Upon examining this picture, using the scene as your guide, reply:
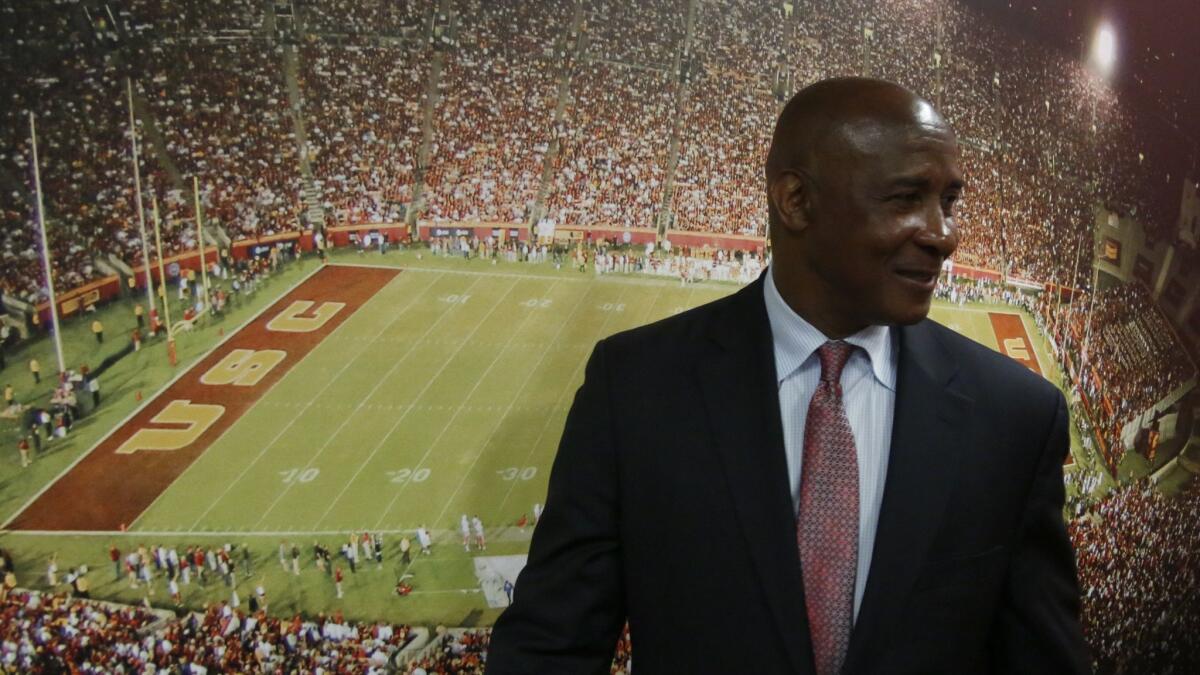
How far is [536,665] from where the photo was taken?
5.04ft

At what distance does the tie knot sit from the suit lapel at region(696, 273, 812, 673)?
3.1 inches

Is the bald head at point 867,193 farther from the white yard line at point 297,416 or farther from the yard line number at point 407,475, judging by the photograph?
the white yard line at point 297,416

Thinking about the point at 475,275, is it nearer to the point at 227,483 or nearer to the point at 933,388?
the point at 227,483

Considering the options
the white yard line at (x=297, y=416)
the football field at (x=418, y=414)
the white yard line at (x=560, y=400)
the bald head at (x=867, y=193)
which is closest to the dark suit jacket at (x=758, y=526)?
the bald head at (x=867, y=193)

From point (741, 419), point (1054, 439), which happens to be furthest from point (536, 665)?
point (1054, 439)

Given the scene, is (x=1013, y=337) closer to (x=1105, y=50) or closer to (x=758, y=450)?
(x=1105, y=50)

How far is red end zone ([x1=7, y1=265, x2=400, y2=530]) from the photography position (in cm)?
320

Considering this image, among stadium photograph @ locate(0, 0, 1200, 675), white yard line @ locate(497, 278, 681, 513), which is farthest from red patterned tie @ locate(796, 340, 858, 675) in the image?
white yard line @ locate(497, 278, 681, 513)

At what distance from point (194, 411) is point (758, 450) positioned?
2486mm

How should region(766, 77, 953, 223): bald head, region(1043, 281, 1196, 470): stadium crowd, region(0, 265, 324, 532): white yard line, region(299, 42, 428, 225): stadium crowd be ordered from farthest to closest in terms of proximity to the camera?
region(1043, 281, 1196, 470): stadium crowd
region(299, 42, 428, 225): stadium crowd
region(0, 265, 324, 532): white yard line
region(766, 77, 953, 223): bald head

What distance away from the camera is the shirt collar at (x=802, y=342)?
59.6 inches

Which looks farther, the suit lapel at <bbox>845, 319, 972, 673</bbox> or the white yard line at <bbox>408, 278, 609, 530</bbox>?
the white yard line at <bbox>408, 278, 609, 530</bbox>

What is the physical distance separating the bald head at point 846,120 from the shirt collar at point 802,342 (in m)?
0.23

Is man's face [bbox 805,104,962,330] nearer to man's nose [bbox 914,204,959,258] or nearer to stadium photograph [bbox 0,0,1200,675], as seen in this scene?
man's nose [bbox 914,204,959,258]
